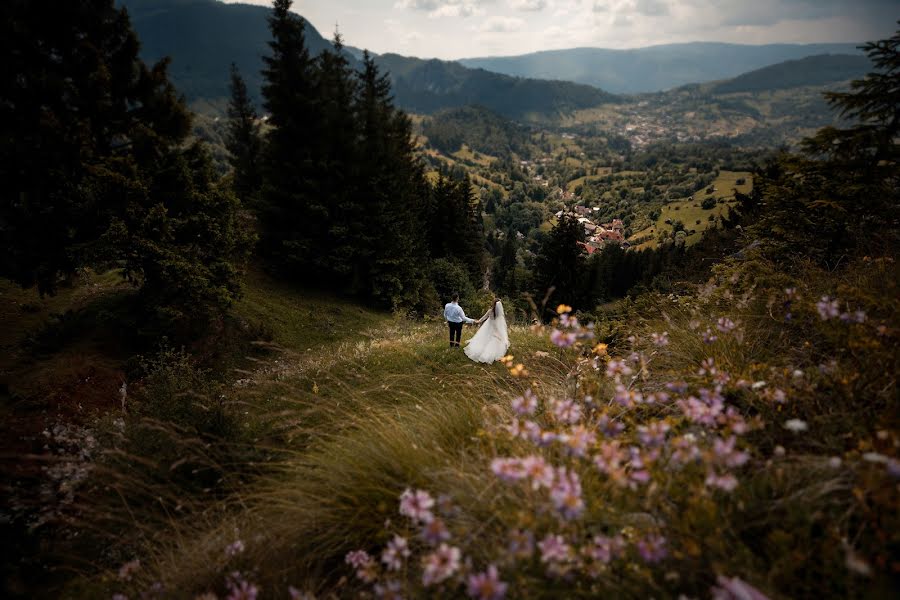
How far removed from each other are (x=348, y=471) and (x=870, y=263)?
6662 mm

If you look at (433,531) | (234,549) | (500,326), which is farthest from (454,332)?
(433,531)

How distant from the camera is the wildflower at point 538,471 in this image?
2.05 m

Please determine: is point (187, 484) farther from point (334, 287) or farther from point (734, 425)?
point (334, 287)

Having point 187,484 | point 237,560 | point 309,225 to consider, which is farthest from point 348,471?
point 309,225

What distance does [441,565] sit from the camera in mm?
1933

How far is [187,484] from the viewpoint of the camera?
13.7 ft

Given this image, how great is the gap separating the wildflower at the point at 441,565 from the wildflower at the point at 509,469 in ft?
1.39

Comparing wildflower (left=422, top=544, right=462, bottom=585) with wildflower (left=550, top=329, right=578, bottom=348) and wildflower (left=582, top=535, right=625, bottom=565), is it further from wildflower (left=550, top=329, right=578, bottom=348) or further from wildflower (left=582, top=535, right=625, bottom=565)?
wildflower (left=550, top=329, right=578, bottom=348)

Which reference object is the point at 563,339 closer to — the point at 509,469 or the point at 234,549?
the point at 509,469

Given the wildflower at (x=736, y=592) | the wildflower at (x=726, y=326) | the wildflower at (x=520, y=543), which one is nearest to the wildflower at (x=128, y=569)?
the wildflower at (x=520, y=543)

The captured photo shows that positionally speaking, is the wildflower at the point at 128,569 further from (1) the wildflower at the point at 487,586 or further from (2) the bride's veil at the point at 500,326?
(2) the bride's veil at the point at 500,326

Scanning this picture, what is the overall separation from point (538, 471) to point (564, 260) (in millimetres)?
37249

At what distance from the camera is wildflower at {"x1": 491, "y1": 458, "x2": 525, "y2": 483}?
2.06 metres

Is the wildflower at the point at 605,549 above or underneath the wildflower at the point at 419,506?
underneath
